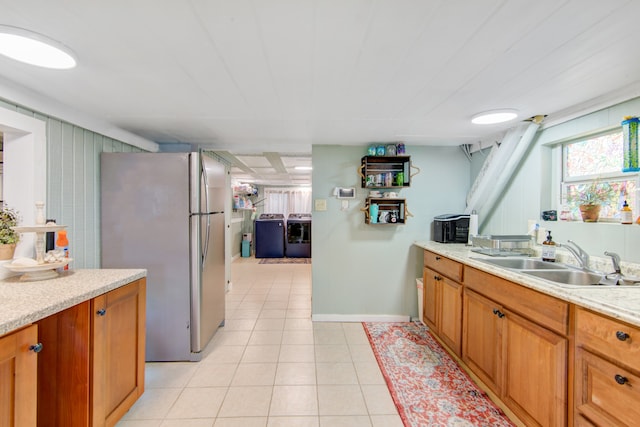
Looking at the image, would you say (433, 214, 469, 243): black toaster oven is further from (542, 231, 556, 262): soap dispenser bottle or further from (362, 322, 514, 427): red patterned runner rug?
(362, 322, 514, 427): red patterned runner rug

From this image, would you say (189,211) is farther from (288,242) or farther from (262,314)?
(288,242)

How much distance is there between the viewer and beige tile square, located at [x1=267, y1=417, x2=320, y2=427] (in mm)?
1587

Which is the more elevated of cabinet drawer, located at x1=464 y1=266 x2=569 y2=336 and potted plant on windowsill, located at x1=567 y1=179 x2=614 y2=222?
potted plant on windowsill, located at x1=567 y1=179 x2=614 y2=222

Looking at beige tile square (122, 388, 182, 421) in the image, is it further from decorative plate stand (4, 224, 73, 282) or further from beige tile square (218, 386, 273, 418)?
decorative plate stand (4, 224, 73, 282)

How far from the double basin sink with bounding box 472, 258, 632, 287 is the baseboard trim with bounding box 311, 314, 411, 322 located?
139 cm

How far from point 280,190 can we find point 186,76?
21.7 feet

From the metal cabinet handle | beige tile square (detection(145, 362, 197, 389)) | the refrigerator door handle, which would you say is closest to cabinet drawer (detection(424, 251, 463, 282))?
the refrigerator door handle

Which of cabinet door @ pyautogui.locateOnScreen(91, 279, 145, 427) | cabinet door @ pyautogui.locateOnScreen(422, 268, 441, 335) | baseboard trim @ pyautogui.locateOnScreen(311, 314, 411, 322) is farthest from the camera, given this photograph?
baseboard trim @ pyautogui.locateOnScreen(311, 314, 411, 322)

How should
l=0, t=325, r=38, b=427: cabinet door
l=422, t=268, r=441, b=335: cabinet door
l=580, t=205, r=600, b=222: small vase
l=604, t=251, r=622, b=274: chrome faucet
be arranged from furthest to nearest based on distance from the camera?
l=422, t=268, r=441, b=335: cabinet door
l=580, t=205, r=600, b=222: small vase
l=604, t=251, r=622, b=274: chrome faucet
l=0, t=325, r=38, b=427: cabinet door

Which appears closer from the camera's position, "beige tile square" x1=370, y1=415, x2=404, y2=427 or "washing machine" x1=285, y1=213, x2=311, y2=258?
"beige tile square" x1=370, y1=415, x2=404, y2=427

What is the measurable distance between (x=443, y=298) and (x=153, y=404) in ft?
7.54

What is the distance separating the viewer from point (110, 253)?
218 centimetres

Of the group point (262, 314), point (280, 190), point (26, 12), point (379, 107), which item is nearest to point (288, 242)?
point (280, 190)

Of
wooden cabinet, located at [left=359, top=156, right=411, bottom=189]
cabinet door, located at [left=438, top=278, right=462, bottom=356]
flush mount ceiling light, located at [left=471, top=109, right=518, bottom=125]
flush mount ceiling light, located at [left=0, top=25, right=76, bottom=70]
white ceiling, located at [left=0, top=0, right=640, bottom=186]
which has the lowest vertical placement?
cabinet door, located at [left=438, top=278, right=462, bottom=356]
